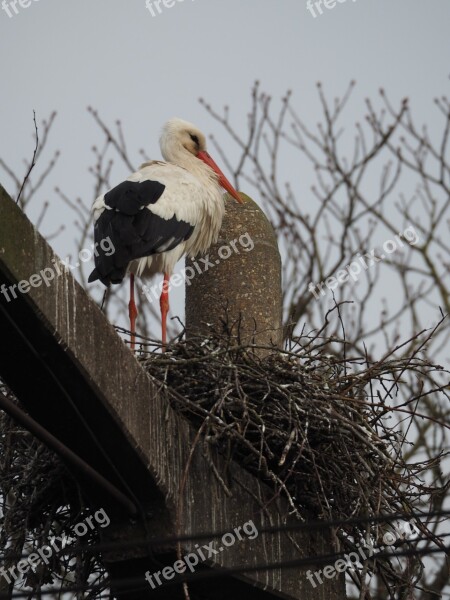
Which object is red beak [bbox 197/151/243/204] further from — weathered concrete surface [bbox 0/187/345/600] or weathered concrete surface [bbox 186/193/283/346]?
weathered concrete surface [bbox 0/187/345/600]

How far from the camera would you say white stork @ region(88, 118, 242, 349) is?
6.84 meters

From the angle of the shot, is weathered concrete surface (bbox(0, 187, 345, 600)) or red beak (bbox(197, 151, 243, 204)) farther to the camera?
red beak (bbox(197, 151, 243, 204))

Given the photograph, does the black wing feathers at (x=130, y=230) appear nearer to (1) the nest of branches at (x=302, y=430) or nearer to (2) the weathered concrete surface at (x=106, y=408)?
(1) the nest of branches at (x=302, y=430)

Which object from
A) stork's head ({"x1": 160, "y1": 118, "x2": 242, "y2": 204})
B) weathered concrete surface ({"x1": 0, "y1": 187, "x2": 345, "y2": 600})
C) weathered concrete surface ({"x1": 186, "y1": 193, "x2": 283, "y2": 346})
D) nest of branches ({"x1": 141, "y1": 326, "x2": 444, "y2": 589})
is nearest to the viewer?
weathered concrete surface ({"x1": 0, "y1": 187, "x2": 345, "y2": 600})

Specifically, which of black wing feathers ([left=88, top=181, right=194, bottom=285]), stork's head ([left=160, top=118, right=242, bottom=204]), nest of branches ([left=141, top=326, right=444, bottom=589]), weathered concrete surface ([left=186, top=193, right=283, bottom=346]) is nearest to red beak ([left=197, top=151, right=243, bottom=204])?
stork's head ([left=160, top=118, right=242, bottom=204])

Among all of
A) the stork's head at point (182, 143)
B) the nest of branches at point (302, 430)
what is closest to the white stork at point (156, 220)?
the stork's head at point (182, 143)

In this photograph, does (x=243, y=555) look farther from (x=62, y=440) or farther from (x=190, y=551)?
(x=62, y=440)

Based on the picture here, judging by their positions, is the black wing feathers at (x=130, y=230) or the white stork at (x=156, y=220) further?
the white stork at (x=156, y=220)

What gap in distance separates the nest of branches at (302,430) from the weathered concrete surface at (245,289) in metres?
0.95

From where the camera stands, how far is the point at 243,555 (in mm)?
4996

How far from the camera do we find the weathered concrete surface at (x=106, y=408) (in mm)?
3809

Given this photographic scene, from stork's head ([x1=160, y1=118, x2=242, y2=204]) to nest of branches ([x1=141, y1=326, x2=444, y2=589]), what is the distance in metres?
3.03

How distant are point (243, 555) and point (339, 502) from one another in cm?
64

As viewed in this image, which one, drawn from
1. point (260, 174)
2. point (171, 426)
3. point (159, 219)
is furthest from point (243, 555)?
point (260, 174)
